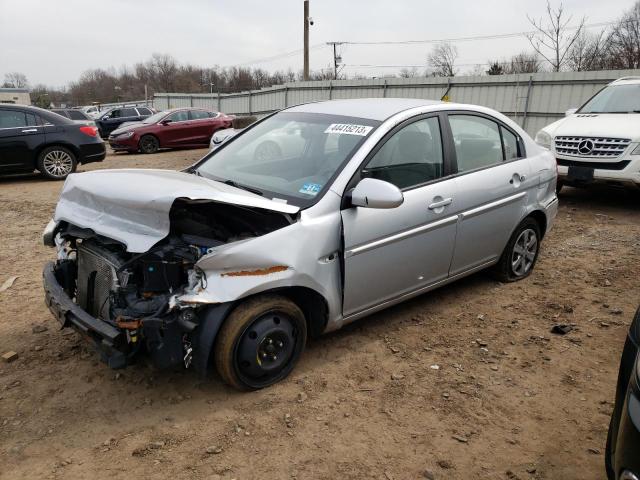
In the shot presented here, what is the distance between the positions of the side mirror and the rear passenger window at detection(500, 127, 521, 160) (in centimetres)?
186

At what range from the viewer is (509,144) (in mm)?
4504

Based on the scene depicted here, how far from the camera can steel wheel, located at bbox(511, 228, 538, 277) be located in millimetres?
4746

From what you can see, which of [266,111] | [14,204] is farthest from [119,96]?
[14,204]

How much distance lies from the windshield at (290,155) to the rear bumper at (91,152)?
7.88 metres

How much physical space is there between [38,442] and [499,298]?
3.65m

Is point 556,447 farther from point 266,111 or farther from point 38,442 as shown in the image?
point 266,111

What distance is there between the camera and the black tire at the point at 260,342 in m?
2.86

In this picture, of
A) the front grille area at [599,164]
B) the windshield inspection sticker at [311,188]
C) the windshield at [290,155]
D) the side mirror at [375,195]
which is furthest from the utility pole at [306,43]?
the side mirror at [375,195]

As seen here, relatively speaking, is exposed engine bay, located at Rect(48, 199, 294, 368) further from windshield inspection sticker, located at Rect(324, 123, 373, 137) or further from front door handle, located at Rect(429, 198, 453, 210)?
front door handle, located at Rect(429, 198, 453, 210)

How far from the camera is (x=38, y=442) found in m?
2.69

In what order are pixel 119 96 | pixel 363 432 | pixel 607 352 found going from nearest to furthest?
pixel 363 432 → pixel 607 352 → pixel 119 96

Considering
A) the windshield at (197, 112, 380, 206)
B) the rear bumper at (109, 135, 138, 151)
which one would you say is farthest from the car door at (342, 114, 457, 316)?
the rear bumper at (109, 135, 138, 151)

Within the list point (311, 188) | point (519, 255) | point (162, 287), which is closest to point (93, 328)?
point (162, 287)

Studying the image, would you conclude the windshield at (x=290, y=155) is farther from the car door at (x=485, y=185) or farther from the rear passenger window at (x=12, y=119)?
the rear passenger window at (x=12, y=119)
